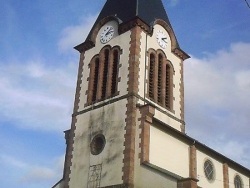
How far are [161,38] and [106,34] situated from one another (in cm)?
400

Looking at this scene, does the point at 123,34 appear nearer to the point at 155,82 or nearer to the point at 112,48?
the point at 112,48

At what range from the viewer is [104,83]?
29188 millimetres

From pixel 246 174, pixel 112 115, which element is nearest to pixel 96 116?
pixel 112 115

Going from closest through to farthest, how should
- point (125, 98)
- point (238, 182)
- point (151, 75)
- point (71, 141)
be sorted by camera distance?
point (125, 98) < point (71, 141) < point (151, 75) < point (238, 182)

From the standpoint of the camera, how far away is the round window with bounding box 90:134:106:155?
26.1 metres

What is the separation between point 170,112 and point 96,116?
520cm

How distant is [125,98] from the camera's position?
26.5m

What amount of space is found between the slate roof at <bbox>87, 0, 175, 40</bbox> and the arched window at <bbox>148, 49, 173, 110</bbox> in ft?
8.39

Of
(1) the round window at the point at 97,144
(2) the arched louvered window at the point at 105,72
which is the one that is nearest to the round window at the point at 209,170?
(1) the round window at the point at 97,144

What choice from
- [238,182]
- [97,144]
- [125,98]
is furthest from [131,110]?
[238,182]

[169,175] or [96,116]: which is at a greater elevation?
[96,116]

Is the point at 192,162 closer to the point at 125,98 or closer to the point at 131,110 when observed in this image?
the point at 131,110

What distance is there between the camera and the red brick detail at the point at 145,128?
23922mm

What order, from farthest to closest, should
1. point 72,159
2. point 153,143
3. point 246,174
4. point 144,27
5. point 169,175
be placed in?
point 246,174
point 144,27
point 72,159
point 153,143
point 169,175
